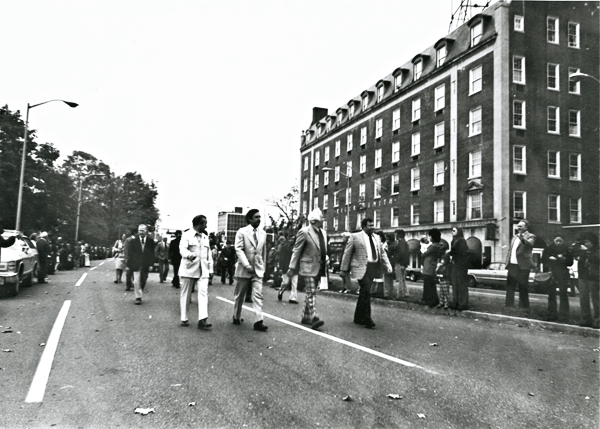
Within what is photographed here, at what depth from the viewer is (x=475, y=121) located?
105ft

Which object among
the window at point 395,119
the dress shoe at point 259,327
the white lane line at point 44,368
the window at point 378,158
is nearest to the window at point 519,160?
the window at point 395,119

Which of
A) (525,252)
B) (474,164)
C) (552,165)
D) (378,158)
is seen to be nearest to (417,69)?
(378,158)

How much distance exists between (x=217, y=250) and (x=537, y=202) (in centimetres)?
1423

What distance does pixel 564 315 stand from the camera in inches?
388

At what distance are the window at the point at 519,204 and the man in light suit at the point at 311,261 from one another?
18760mm

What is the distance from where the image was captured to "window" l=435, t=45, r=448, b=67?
37.1m

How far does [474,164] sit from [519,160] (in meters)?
5.71

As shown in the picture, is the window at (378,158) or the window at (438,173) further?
the window at (378,158)

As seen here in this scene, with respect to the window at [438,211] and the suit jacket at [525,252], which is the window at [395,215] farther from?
the suit jacket at [525,252]

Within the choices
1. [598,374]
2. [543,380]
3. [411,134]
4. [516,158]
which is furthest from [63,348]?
[411,134]

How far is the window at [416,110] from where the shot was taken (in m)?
39.5

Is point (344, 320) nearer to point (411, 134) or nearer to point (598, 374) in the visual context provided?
point (598, 374)

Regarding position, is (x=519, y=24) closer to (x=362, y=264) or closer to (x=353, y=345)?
(x=362, y=264)

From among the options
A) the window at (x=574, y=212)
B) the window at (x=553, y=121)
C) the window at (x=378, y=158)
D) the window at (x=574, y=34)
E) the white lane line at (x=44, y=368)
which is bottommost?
the white lane line at (x=44, y=368)
